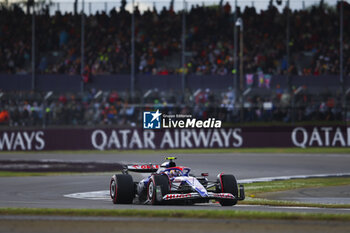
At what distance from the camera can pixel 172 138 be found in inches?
1195

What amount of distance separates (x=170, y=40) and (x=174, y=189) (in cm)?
2379

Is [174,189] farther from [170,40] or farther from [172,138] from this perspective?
[170,40]

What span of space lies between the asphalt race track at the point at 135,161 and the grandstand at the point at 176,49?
11.1 ft

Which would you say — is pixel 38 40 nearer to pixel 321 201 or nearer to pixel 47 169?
pixel 47 169

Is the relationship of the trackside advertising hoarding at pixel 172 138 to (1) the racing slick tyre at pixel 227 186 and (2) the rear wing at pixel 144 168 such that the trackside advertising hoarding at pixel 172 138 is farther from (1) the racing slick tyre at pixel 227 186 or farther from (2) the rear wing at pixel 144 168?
(1) the racing slick tyre at pixel 227 186

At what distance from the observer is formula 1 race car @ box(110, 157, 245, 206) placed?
12023 millimetres

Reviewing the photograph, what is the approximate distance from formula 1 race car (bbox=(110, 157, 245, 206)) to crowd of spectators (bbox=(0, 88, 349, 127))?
15.6 m

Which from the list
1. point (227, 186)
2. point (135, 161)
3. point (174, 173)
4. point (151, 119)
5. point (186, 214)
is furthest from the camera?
point (135, 161)

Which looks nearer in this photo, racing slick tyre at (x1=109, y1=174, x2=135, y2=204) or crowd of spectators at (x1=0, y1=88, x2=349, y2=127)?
racing slick tyre at (x1=109, y1=174, x2=135, y2=204)

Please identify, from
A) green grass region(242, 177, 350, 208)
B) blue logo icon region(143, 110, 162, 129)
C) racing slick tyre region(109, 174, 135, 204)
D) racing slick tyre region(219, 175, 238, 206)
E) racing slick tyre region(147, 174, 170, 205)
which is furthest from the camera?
blue logo icon region(143, 110, 162, 129)

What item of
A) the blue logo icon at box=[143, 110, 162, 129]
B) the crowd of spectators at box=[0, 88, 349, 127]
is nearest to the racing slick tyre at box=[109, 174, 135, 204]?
the blue logo icon at box=[143, 110, 162, 129]

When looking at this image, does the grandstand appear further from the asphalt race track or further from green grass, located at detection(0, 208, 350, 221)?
green grass, located at detection(0, 208, 350, 221)

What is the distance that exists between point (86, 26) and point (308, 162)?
16.1 m

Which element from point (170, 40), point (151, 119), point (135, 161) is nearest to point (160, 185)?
point (151, 119)
